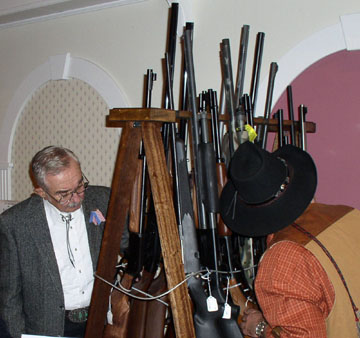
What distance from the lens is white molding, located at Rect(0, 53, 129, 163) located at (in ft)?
9.06

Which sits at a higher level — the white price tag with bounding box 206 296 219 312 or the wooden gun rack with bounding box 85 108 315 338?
the wooden gun rack with bounding box 85 108 315 338

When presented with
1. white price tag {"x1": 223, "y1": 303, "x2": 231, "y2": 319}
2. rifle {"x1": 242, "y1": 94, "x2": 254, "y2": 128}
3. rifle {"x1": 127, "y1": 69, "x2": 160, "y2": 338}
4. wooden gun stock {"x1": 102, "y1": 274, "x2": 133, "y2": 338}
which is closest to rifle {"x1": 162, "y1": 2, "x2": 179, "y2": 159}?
rifle {"x1": 127, "y1": 69, "x2": 160, "y2": 338}

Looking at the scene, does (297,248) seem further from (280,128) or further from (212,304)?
(280,128)

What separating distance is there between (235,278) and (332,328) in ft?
1.54

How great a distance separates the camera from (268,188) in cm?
130

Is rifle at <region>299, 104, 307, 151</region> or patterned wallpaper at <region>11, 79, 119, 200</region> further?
patterned wallpaper at <region>11, 79, 119, 200</region>

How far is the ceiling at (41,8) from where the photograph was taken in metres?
2.73

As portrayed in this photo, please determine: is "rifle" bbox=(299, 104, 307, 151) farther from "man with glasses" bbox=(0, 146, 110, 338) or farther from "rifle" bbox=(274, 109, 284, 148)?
"man with glasses" bbox=(0, 146, 110, 338)

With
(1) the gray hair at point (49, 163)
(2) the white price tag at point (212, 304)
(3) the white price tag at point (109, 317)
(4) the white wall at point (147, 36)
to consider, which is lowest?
(3) the white price tag at point (109, 317)

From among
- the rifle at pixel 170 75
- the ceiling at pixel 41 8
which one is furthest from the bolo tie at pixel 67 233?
the ceiling at pixel 41 8

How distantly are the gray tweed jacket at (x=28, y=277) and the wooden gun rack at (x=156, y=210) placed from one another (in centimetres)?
22

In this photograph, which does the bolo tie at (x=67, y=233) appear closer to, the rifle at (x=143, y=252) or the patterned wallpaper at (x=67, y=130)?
the rifle at (x=143, y=252)

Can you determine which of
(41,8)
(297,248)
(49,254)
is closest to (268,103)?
(297,248)

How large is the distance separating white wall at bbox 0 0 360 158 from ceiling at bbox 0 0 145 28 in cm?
4
